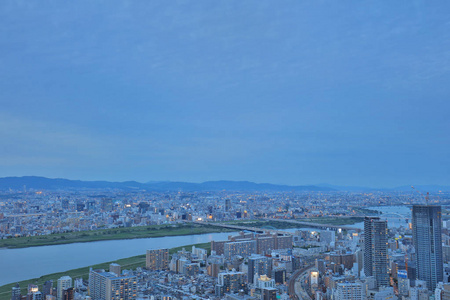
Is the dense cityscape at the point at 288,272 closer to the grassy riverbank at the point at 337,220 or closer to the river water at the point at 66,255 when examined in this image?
the river water at the point at 66,255

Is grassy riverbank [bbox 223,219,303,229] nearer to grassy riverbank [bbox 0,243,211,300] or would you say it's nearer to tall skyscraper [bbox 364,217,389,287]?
grassy riverbank [bbox 0,243,211,300]

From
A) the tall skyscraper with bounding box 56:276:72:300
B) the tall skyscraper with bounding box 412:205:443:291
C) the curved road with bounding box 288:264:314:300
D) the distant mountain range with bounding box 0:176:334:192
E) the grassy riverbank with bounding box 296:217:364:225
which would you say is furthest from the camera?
the distant mountain range with bounding box 0:176:334:192

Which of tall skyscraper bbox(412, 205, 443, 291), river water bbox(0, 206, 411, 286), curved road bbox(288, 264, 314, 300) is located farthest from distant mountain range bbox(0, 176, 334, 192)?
tall skyscraper bbox(412, 205, 443, 291)

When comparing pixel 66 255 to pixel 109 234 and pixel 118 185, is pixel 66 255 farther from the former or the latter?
pixel 118 185

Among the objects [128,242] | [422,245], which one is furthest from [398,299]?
[128,242]

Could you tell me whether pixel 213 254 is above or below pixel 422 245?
below

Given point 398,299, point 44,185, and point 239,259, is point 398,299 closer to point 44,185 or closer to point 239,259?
point 239,259
